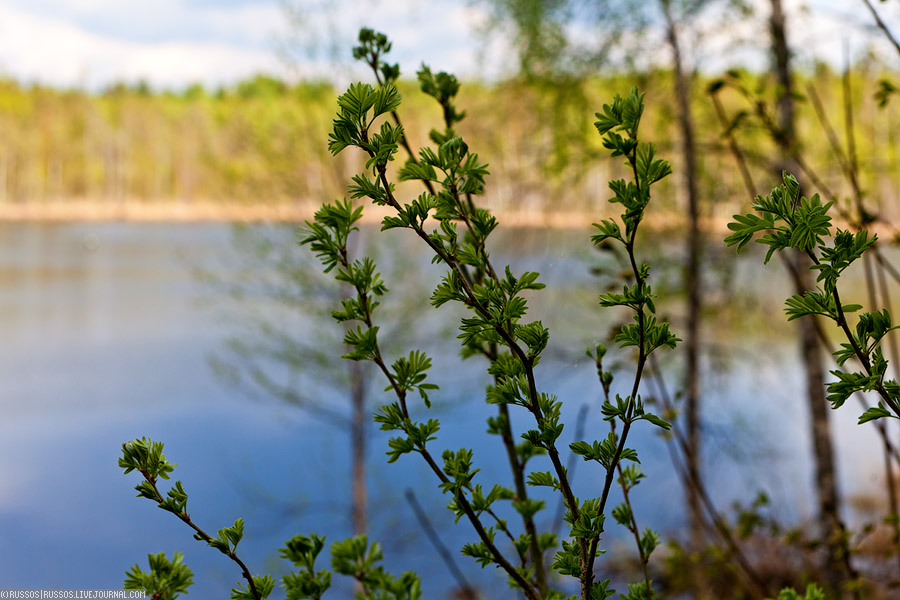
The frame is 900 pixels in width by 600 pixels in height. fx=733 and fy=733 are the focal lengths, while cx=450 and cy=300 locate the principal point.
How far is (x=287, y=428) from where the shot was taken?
1446 centimetres

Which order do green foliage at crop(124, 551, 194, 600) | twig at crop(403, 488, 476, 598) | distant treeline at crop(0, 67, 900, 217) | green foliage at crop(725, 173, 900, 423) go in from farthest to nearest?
distant treeline at crop(0, 67, 900, 217), twig at crop(403, 488, 476, 598), green foliage at crop(124, 551, 194, 600), green foliage at crop(725, 173, 900, 423)

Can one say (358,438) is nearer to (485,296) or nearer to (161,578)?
(161,578)

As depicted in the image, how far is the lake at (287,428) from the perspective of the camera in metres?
8.43

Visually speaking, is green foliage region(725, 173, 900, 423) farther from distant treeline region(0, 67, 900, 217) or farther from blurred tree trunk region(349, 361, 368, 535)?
blurred tree trunk region(349, 361, 368, 535)

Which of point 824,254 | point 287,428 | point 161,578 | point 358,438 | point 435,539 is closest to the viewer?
point 824,254

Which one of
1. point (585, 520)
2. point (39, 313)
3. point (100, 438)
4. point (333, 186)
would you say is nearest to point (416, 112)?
point (333, 186)

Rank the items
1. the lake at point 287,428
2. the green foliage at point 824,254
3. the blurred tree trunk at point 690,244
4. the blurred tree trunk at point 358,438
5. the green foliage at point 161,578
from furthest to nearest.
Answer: the blurred tree trunk at point 358,438 < the lake at point 287,428 < the blurred tree trunk at point 690,244 < the green foliage at point 161,578 < the green foliage at point 824,254

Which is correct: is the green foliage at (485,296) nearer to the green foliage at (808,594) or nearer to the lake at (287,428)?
the green foliage at (808,594)

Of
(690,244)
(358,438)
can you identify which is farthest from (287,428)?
(690,244)

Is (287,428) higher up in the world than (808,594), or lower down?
higher up

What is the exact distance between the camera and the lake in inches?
332

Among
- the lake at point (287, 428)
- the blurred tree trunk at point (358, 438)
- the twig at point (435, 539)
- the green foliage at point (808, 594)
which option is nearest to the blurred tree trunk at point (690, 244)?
the lake at point (287, 428)

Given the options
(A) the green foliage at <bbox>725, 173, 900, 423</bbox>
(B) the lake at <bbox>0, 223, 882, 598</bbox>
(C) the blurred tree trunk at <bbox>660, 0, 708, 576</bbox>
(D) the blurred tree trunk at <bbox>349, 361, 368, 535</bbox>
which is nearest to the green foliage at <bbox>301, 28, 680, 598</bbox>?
(A) the green foliage at <bbox>725, 173, 900, 423</bbox>

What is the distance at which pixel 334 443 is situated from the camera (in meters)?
14.4
